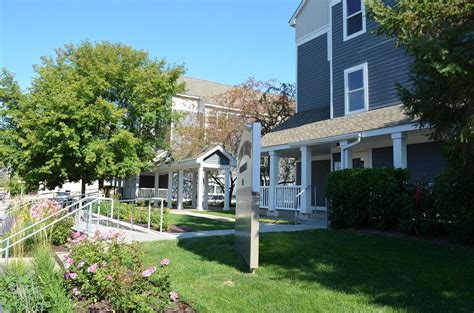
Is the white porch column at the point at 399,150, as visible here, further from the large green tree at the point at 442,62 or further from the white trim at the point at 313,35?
the white trim at the point at 313,35

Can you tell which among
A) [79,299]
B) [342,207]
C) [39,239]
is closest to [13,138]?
[39,239]

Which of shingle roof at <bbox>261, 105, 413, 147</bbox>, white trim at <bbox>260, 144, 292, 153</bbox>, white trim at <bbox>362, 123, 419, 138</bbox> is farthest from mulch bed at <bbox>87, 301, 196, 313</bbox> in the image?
white trim at <bbox>260, 144, 292, 153</bbox>

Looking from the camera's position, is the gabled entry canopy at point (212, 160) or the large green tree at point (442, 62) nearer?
the large green tree at point (442, 62)

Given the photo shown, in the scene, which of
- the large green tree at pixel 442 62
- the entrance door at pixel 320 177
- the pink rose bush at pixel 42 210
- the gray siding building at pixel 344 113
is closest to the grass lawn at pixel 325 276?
the large green tree at pixel 442 62

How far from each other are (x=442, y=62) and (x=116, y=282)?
4.81 m

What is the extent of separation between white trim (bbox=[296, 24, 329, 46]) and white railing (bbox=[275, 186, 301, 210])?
776 cm

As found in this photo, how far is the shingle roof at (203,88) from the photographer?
3077cm

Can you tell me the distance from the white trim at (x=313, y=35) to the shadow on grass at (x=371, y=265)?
1180cm

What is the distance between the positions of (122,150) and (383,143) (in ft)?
34.9

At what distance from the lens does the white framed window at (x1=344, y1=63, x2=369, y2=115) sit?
48.9ft

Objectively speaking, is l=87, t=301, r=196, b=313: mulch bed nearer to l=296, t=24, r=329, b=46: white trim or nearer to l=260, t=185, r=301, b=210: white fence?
l=260, t=185, r=301, b=210: white fence

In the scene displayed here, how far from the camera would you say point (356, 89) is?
15.4 m

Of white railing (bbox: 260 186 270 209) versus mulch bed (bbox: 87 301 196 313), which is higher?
white railing (bbox: 260 186 270 209)

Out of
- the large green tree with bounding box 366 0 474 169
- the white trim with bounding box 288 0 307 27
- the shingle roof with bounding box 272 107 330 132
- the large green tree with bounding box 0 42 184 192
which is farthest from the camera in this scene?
the white trim with bounding box 288 0 307 27
